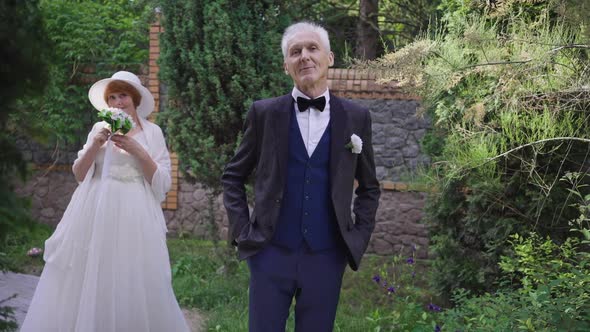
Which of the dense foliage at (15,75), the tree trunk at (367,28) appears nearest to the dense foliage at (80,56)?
the tree trunk at (367,28)

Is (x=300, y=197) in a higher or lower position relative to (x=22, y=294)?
higher

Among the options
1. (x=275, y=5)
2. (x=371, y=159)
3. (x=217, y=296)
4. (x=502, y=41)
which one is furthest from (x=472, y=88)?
(x=217, y=296)

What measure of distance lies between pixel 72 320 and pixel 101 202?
2.67ft

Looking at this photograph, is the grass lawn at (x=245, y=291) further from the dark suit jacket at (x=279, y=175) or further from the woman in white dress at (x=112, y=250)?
the dark suit jacket at (x=279, y=175)

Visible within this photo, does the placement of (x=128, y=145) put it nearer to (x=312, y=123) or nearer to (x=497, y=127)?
(x=312, y=123)

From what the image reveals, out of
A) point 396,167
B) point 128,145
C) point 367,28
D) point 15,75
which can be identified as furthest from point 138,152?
point 367,28

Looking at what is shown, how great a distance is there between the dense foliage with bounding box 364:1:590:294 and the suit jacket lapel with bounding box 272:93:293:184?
0.95m

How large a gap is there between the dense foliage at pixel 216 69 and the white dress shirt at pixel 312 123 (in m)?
3.44

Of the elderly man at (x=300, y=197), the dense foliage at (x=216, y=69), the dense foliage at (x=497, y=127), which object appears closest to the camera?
the elderly man at (x=300, y=197)

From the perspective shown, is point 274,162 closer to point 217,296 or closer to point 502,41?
point 502,41

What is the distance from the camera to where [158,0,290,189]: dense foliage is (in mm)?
6930

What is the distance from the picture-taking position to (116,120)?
4.66 m

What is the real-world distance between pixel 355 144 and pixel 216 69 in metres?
3.91

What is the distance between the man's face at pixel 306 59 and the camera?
3.37m
